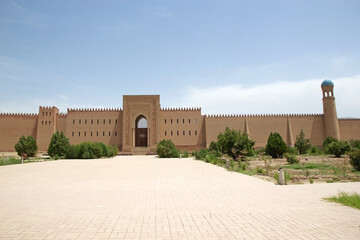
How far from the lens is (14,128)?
33781 millimetres

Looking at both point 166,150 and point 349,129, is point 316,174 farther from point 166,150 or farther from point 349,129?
point 349,129

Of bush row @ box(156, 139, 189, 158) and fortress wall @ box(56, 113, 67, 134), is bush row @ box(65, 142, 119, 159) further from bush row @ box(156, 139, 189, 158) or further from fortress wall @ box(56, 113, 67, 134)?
fortress wall @ box(56, 113, 67, 134)

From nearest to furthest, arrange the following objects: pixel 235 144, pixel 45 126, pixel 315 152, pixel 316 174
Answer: pixel 316 174, pixel 235 144, pixel 315 152, pixel 45 126

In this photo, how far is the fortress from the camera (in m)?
34.3

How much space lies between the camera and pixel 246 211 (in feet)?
14.3

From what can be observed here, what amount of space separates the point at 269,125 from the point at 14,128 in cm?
3286

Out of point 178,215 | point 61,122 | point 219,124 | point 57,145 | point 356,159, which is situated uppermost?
point 61,122

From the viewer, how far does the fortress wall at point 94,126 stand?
34750 millimetres

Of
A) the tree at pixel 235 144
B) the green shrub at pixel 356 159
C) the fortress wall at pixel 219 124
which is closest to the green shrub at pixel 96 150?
the tree at pixel 235 144

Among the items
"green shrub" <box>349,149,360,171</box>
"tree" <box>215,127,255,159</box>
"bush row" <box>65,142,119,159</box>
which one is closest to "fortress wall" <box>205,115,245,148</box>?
"bush row" <box>65,142,119,159</box>

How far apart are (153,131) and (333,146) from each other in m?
21.1

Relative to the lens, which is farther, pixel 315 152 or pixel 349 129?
pixel 349 129

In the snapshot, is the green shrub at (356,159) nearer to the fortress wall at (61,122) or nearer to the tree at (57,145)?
the tree at (57,145)

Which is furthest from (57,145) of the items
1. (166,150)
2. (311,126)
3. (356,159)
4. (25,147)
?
(311,126)
